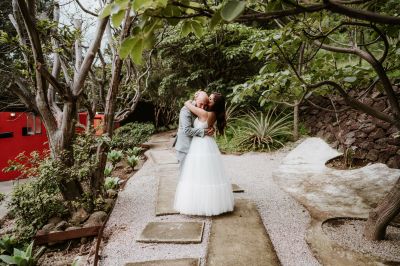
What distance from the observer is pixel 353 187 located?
4938 millimetres

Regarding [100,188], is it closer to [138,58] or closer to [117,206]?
[117,206]

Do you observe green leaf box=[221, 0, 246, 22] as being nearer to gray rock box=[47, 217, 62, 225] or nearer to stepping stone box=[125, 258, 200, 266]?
stepping stone box=[125, 258, 200, 266]

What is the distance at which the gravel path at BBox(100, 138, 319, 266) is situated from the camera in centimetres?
301

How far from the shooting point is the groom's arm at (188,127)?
4.09 meters

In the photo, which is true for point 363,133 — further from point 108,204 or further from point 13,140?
point 13,140

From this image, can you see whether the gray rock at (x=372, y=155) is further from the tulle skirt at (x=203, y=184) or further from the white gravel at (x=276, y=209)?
the tulle skirt at (x=203, y=184)

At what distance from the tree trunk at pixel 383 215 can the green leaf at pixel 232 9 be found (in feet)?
9.43

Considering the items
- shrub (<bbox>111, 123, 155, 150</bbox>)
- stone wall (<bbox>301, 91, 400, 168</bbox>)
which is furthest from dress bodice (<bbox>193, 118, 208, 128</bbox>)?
shrub (<bbox>111, 123, 155, 150</bbox>)

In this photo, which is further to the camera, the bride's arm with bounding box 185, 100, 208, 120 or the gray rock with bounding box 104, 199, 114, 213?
the gray rock with bounding box 104, 199, 114, 213

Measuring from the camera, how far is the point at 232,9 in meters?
0.90

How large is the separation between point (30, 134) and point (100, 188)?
6985 millimetres

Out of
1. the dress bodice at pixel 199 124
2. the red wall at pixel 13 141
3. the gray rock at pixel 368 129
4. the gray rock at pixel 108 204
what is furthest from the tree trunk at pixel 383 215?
the red wall at pixel 13 141

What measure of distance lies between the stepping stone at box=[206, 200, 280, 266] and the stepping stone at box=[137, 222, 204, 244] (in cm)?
18

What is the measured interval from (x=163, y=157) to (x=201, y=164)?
4178mm
